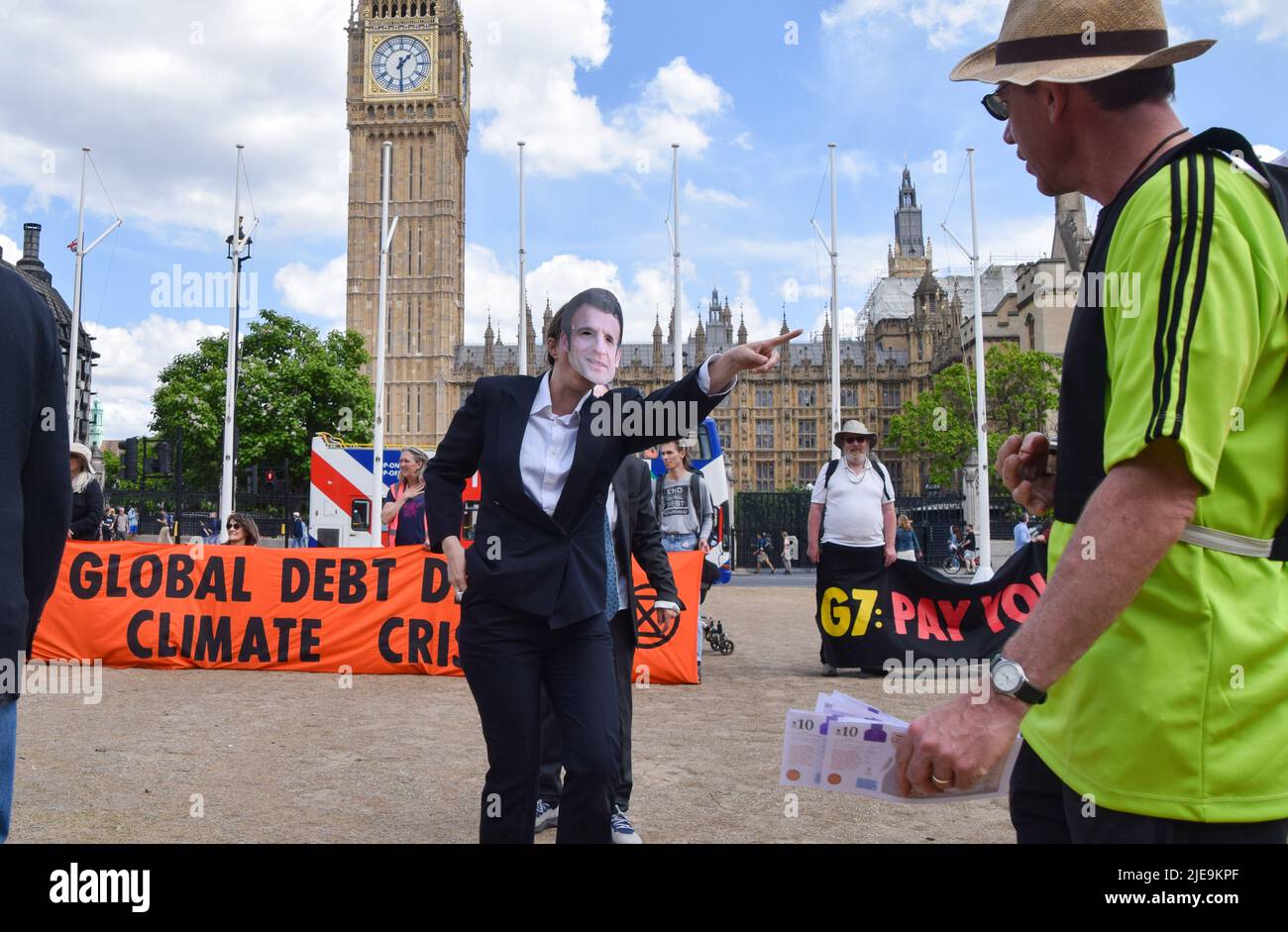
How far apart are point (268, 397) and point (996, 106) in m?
54.7

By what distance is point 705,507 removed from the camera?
9094mm

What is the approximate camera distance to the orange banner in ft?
31.3

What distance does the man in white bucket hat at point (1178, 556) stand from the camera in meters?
1.39

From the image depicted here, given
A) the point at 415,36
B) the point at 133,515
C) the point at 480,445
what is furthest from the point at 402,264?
the point at 480,445

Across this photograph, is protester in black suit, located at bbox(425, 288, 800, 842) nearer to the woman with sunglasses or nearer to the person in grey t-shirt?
the person in grey t-shirt

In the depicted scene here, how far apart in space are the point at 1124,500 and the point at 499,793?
7.47ft

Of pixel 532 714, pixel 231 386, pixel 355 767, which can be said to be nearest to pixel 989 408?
pixel 231 386

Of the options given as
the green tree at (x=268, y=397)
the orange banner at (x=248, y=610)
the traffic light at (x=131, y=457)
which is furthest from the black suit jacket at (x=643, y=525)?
the green tree at (x=268, y=397)

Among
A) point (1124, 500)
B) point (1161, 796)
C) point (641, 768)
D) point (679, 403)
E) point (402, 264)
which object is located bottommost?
point (641, 768)

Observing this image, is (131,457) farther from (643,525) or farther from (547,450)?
(547,450)

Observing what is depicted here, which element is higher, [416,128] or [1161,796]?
[416,128]

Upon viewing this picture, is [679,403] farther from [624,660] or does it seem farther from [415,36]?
[415,36]

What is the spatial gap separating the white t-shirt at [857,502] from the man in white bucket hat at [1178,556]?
766 cm
